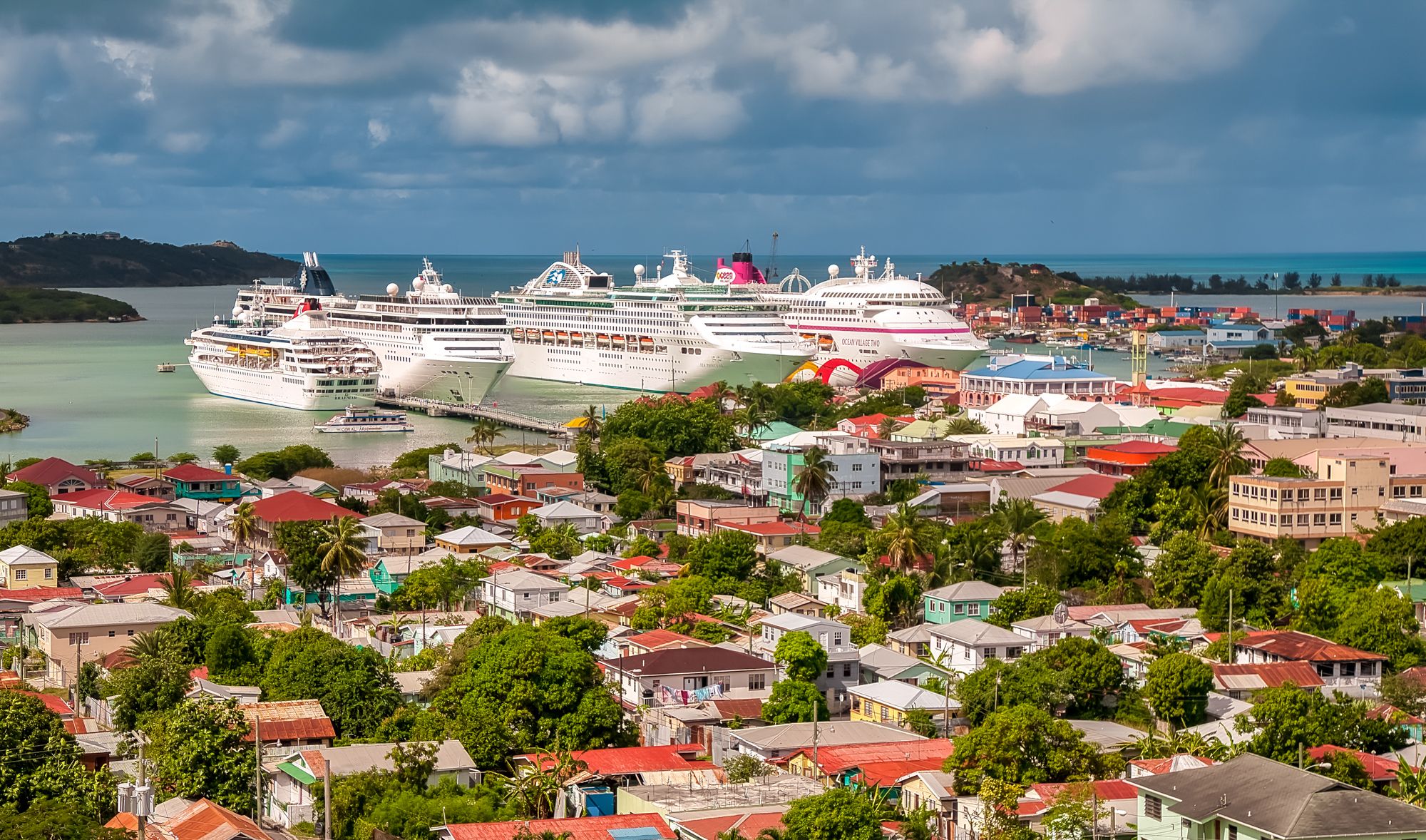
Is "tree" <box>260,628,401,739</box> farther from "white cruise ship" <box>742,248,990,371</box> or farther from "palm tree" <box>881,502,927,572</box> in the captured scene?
"white cruise ship" <box>742,248,990,371</box>

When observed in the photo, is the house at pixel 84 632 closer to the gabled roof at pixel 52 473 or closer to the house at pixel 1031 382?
the gabled roof at pixel 52 473

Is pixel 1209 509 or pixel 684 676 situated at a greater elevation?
pixel 1209 509

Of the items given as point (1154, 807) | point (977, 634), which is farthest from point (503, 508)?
point (1154, 807)

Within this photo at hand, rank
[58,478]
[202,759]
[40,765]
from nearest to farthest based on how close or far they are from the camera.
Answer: [40,765] → [202,759] → [58,478]

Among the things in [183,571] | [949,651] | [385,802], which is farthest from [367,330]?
[385,802]

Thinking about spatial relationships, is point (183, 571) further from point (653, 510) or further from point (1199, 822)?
point (1199, 822)

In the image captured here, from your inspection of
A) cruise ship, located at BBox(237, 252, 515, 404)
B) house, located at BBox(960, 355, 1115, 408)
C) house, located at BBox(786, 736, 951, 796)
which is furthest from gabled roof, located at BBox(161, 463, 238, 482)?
cruise ship, located at BBox(237, 252, 515, 404)

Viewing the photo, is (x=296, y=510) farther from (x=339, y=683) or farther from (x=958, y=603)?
(x=339, y=683)
